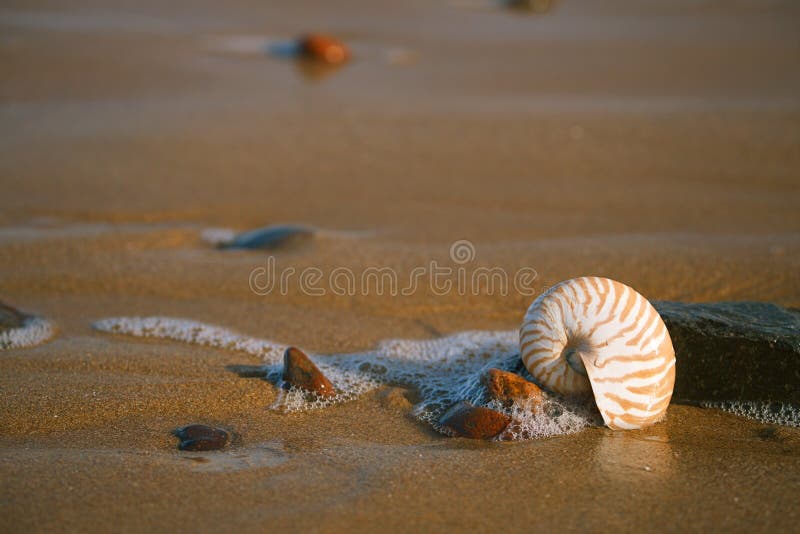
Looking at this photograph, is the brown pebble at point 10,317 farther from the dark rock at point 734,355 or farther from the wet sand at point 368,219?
the dark rock at point 734,355

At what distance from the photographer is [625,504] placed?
91.0 inches

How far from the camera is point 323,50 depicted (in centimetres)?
742

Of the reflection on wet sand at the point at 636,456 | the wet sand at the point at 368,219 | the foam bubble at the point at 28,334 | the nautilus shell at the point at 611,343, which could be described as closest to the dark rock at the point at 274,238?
the wet sand at the point at 368,219

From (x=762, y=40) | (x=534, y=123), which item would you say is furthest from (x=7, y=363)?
(x=762, y=40)

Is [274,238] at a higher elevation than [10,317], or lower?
higher

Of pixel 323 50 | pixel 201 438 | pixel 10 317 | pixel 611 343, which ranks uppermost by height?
pixel 323 50

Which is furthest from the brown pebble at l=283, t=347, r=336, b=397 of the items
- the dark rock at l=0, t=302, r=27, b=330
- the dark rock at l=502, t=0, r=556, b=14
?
the dark rock at l=502, t=0, r=556, b=14

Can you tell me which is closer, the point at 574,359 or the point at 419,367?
the point at 574,359

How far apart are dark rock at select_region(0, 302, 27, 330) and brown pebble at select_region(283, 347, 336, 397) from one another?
1231 mm

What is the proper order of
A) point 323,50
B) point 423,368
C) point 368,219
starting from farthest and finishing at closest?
point 323,50 < point 368,219 < point 423,368

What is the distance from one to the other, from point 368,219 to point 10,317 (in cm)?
198

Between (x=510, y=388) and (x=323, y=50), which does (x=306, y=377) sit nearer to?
(x=510, y=388)

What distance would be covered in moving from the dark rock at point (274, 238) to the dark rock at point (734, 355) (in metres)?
2.02

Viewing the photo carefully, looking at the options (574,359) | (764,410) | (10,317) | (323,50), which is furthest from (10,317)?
(323,50)
